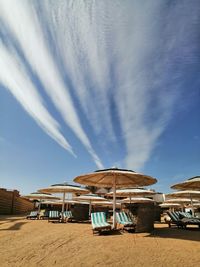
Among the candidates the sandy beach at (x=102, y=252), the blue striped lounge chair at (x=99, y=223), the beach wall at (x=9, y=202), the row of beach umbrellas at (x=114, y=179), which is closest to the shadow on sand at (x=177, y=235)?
the sandy beach at (x=102, y=252)

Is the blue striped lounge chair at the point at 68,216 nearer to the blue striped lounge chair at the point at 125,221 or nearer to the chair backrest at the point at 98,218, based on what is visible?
the blue striped lounge chair at the point at 125,221

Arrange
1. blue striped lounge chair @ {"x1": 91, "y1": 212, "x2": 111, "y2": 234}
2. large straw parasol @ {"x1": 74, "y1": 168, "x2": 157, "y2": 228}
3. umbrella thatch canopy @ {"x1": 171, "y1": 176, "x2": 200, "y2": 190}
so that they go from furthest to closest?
umbrella thatch canopy @ {"x1": 171, "y1": 176, "x2": 200, "y2": 190} < large straw parasol @ {"x1": 74, "y1": 168, "x2": 157, "y2": 228} < blue striped lounge chair @ {"x1": 91, "y1": 212, "x2": 111, "y2": 234}

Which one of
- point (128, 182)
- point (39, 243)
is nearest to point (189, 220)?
point (128, 182)

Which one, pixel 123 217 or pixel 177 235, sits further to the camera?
pixel 123 217

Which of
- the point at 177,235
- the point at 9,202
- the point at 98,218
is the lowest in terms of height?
the point at 177,235

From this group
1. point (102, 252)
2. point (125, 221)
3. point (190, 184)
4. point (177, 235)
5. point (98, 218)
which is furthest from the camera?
point (190, 184)

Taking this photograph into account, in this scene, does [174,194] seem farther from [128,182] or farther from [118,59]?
[118,59]

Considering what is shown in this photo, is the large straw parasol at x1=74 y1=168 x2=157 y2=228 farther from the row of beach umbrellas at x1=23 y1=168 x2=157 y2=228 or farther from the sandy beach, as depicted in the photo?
the sandy beach

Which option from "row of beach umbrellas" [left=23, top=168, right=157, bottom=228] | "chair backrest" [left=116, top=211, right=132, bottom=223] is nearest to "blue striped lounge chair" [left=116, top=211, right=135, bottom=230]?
"chair backrest" [left=116, top=211, right=132, bottom=223]

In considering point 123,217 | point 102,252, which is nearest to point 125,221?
point 123,217

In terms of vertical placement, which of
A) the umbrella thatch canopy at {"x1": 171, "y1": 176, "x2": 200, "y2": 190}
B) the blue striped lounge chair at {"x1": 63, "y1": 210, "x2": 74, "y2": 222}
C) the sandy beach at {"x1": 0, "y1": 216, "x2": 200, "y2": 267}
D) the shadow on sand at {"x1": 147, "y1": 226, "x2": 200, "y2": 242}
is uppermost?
the umbrella thatch canopy at {"x1": 171, "y1": 176, "x2": 200, "y2": 190}

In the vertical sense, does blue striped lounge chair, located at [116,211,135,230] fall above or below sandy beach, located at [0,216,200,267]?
above

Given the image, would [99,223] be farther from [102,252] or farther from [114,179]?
[102,252]

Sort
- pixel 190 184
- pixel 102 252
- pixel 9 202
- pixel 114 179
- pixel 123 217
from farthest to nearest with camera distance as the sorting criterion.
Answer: pixel 9 202 < pixel 190 184 < pixel 114 179 < pixel 123 217 < pixel 102 252
